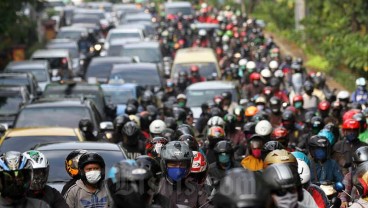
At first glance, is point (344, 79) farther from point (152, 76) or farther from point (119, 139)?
point (119, 139)

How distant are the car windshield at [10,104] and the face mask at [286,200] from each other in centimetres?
1510

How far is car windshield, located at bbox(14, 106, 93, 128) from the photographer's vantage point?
17.2 meters

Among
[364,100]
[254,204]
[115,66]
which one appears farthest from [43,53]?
[254,204]

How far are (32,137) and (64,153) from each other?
1.93 m

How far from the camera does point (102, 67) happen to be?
2997 cm

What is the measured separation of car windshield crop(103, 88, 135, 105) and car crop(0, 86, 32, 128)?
213 centimetres

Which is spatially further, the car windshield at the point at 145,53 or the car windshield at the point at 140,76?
the car windshield at the point at 145,53

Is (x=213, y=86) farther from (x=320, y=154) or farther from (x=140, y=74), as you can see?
(x=320, y=154)

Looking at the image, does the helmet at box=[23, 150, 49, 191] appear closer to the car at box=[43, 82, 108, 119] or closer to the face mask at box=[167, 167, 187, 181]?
the face mask at box=[167, 167, 187, 181]

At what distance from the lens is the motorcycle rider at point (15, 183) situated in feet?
25.3

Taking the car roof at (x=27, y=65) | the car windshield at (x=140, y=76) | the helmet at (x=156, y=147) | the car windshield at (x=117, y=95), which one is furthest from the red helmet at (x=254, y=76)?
the helmet at (x=156, y=147)

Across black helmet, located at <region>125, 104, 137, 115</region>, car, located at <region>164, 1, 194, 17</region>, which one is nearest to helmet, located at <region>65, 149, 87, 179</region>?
black helmet, located at <region>125, 104, 137, 115</region>

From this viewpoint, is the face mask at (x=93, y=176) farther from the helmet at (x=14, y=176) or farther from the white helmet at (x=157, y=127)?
the white helmet at (x=157, y=127)

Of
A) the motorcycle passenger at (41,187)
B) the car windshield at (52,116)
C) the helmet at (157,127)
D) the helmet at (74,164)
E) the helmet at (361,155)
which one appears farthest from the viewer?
the car windshield at (52,116)
